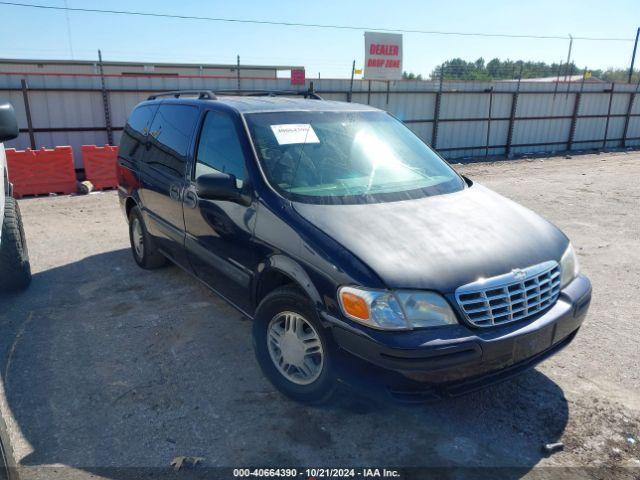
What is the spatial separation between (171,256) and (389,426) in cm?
261

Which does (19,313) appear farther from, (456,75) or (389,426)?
(456,75)

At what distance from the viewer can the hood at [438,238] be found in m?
2.54

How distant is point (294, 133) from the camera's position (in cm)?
350

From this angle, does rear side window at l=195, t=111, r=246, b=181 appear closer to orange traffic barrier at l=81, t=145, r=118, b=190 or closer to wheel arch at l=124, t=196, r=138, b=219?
wheel arch at l=124, t=196, r=138, b=219

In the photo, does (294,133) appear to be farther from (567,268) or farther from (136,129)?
(136,129)

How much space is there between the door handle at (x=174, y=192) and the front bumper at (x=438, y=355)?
6.72 feet

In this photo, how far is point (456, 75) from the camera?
18516 mm

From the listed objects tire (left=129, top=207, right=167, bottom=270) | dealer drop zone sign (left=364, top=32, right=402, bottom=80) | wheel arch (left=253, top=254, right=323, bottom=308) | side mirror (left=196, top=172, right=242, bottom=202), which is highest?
dealer drop zone sign (left=364, top=32, right=402, bottom=80)

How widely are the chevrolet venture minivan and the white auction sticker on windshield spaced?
0.01 metres

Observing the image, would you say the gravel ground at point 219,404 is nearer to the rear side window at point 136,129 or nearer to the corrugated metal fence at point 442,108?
the rear side window at point 136,129

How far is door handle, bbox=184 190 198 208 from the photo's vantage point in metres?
3.75

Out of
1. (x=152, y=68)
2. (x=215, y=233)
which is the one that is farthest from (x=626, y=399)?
(x=152, y=68)

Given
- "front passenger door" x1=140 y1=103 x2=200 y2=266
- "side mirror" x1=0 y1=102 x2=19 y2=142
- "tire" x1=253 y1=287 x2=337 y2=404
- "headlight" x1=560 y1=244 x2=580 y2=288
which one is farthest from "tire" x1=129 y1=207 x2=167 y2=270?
"headlight" x1=560 y1=244 x2=580 y2=288

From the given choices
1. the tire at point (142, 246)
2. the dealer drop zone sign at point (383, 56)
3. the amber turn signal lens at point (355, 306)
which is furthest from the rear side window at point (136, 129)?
the dealer drop zone sign at point (383, 56)
